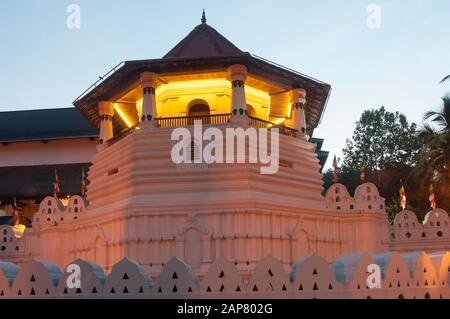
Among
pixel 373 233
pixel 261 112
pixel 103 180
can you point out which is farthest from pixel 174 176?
pixel 373 233

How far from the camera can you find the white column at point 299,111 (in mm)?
25500

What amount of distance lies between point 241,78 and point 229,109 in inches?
93.5

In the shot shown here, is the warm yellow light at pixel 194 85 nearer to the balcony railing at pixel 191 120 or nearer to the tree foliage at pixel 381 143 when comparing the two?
A: the balcony railing at pixel 191 120

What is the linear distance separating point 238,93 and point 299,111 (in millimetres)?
3545

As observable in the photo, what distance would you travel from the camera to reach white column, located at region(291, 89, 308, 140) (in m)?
25.5

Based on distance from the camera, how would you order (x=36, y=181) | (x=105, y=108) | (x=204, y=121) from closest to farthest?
(x=204, y=121) < (x=105, y=108) < (x=36, y=181)

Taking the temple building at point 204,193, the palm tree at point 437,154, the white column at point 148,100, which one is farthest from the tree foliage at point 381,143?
the white column at point 148,100

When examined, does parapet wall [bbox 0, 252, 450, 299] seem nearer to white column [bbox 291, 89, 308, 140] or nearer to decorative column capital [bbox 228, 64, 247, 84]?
decorative column capital [bbox 228, 64, 247, 84]

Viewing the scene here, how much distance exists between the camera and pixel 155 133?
2341 centimetres

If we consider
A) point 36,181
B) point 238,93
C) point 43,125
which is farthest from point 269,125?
point 43,125

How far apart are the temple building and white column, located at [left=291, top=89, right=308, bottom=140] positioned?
0.04 m

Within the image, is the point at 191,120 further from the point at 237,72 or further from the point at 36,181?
the point at 36,181

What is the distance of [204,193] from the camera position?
22.2m
